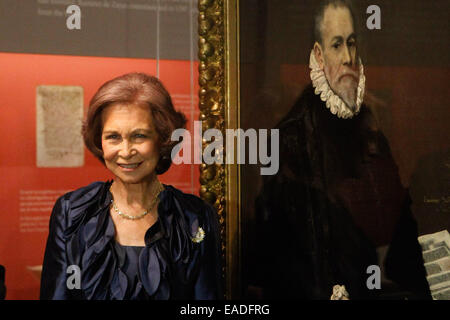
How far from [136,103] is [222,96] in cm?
28

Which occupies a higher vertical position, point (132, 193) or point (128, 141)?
point (128, 141)

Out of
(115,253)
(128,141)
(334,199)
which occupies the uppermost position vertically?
(128,141)

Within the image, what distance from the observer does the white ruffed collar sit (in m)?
1.68

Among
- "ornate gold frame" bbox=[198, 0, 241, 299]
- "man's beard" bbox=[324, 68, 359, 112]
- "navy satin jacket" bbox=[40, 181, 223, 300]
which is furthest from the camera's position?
"man's beard" bbox=[324, 68, 359, 112]

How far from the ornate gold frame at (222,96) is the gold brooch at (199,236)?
123 mm

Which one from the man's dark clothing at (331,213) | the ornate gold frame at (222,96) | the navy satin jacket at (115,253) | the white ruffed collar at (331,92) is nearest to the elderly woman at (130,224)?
the navy satin jacket at (115,253)

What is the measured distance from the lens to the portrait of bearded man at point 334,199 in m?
1.67

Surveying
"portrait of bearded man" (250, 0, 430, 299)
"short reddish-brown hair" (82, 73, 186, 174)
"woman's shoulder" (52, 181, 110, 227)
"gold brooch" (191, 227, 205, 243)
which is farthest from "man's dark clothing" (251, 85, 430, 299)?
"woman's shoulder" (52, 181, 110, 227)

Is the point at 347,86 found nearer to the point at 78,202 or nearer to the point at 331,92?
the point at 331,92

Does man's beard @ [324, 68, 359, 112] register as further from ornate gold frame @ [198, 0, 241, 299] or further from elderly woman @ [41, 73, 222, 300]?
elderly woman @ [41, 73, 222, 300]

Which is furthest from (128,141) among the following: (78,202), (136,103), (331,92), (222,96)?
(331,92)

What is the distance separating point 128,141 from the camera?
4.78 feet

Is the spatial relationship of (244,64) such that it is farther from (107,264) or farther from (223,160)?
(107,264)

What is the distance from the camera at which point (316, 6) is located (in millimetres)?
1687
